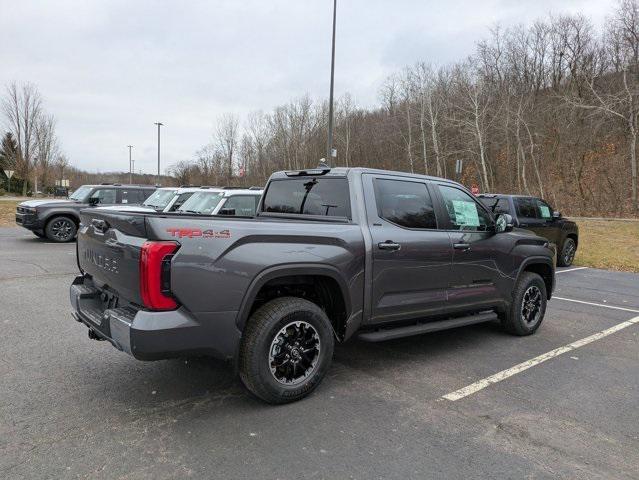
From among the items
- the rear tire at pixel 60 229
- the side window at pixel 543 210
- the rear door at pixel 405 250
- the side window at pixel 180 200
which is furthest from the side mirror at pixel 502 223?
the rear tire at pixel 60 229

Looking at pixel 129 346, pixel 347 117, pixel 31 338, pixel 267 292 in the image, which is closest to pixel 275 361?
pixel 267 292

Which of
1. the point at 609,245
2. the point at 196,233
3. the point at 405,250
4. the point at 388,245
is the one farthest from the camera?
the point at 609,245

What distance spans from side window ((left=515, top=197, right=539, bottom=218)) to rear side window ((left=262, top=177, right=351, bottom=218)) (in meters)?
7.56

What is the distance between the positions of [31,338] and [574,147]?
114 ft

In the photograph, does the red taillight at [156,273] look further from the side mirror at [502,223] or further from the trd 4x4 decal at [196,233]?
the side mirror at [502,223]

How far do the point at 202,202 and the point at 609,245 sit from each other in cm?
1288

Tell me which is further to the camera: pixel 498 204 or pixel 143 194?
pixel 143 194

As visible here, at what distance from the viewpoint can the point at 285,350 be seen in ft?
12.1

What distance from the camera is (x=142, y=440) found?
308cm

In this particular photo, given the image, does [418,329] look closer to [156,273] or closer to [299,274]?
[299,274]

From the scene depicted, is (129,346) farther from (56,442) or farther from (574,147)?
(574,147)

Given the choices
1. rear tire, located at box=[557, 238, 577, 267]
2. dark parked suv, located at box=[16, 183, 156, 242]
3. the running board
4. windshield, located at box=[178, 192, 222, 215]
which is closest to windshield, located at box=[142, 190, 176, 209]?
dark parked suv, located at box=[16, 183, 156, 242]

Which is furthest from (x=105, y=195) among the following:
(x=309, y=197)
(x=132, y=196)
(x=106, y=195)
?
(x=309, y=197)

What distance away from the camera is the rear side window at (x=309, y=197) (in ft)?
14.5
